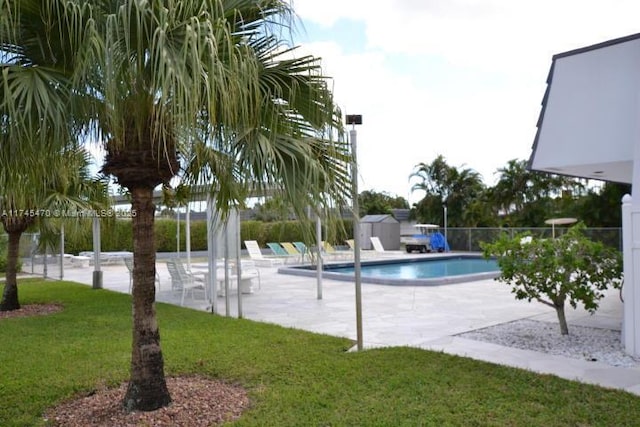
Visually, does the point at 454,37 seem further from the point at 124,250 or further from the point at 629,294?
the point at 124,250

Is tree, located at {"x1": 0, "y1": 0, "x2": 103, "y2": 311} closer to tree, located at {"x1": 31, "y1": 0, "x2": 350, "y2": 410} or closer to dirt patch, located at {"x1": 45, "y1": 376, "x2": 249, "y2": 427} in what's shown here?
tree, located at {"x1": 31, "y1": 0, "x2": 350, "y2": 410}

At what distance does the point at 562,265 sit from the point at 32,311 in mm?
9579

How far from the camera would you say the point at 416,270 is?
2139 cm

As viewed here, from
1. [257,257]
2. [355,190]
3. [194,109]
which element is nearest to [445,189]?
[257,257]

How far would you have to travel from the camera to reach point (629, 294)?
6.29 meters

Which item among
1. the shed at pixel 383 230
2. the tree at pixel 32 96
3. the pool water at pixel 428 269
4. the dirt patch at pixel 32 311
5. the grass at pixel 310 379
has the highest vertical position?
the tree at pixel 32 96

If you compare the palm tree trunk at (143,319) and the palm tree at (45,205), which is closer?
the palm tree trunk at (143,319)

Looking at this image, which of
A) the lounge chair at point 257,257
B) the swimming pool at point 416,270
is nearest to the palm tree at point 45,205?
the swimming pool at point 416,270

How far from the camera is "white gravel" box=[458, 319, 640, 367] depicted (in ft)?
20.9

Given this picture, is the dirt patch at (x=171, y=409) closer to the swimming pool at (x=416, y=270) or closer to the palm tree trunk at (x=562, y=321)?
the palm tree trunk at (x=562, y=321)

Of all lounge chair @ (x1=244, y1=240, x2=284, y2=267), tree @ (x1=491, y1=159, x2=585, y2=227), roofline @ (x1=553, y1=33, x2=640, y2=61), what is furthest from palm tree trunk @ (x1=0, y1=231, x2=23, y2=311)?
tree @ (x1=491, y1=159, x2=585, y2=227)

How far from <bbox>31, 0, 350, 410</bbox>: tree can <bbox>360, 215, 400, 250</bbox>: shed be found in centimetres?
2885

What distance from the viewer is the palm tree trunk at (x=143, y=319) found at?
14.8 ft

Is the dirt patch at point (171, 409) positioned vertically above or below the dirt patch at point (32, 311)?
below
